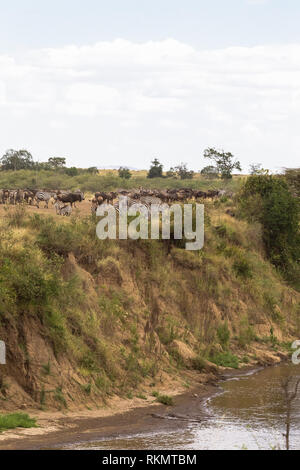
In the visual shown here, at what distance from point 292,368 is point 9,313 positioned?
35.0ft

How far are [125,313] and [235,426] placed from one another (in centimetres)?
629

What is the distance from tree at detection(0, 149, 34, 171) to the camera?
260 ft

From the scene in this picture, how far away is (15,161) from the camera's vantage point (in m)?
79.6

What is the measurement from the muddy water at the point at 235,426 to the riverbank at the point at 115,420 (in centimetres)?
28

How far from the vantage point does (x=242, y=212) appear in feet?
117

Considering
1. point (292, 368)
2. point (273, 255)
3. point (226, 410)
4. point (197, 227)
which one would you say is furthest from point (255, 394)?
point (273, 255)

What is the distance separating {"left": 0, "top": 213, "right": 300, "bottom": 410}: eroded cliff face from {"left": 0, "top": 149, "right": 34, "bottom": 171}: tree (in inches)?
1964

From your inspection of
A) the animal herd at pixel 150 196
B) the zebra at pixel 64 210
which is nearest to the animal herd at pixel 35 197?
the animal herd at pixel 150 196

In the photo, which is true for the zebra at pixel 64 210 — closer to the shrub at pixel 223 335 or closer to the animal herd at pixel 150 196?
the animal herd at pixel 150 196

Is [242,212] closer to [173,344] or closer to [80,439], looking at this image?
[173,344]

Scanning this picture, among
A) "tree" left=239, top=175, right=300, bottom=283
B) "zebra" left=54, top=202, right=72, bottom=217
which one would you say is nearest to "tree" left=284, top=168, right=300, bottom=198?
"tree" left=239, top=175, right=300, bottom=283

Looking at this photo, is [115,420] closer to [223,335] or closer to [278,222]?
[223,335]

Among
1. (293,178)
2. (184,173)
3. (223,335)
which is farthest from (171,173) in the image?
(223,335)

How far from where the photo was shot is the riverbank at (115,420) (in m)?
14.0
